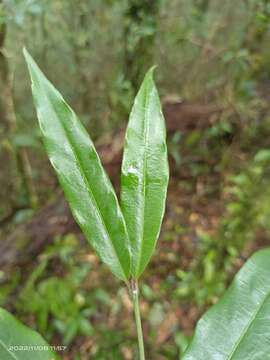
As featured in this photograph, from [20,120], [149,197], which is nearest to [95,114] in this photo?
[20,120]

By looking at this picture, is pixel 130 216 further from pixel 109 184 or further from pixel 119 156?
pixel 119 156

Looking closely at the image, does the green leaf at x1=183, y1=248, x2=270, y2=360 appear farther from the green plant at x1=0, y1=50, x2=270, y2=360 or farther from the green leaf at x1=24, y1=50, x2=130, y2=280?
the green leaf at x1=24, y1=50, x2=130, y2=280

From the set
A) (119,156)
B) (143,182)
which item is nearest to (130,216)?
(143,182)

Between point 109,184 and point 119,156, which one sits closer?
point 109,184

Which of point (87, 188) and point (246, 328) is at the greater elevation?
point (87, 188)

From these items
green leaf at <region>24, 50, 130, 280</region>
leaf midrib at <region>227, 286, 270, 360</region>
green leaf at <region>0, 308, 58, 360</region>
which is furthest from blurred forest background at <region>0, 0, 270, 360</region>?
leaf midrib at <region>227, 286, 270, 360</region>

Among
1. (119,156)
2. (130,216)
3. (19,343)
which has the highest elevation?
(130,216)
